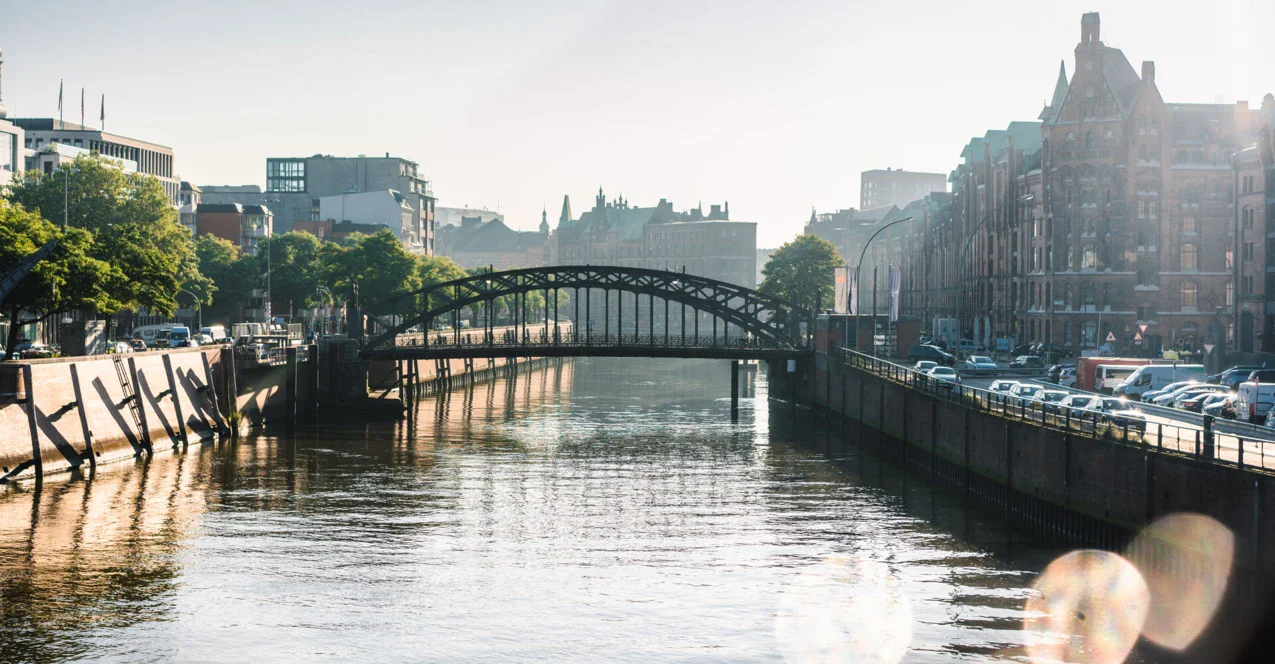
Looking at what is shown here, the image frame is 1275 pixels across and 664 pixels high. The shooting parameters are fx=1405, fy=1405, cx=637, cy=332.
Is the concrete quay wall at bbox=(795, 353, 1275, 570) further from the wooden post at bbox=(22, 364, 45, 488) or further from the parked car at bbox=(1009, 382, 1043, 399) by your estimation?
the wooden post at bbox=(22, 364, 45, 488)

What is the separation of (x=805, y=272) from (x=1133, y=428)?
345 feet

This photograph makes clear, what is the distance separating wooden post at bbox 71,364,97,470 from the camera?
59375 millimetres

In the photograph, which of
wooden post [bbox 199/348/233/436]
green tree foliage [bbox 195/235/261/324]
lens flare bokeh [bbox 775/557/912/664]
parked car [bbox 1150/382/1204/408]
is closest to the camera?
lens flare bokeh [bbox 775/557/912/664]

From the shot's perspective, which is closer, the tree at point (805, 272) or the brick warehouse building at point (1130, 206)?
the brick warehouse building at point (1130, 206)

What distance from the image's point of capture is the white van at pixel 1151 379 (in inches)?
2776

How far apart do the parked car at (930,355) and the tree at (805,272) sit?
35.8 meters

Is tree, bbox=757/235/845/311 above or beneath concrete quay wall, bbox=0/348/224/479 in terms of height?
above

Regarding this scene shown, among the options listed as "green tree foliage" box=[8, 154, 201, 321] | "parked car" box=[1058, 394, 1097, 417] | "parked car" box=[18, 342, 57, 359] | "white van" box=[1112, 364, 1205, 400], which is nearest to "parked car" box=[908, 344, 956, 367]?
"white van" box=[1112, 364, 1205, 400]

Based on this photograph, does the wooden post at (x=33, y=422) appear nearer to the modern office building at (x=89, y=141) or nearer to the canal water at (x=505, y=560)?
the canal water at (x=505, y=560)

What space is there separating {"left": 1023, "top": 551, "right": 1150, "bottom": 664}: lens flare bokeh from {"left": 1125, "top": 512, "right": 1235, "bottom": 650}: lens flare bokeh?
1.37 ft

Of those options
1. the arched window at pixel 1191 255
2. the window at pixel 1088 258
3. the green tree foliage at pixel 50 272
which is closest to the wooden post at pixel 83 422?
the green tree foliage at pixel 50 272

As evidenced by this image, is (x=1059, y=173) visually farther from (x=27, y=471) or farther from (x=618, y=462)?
(x=27, y=471)

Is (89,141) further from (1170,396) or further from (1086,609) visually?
(1086,609)

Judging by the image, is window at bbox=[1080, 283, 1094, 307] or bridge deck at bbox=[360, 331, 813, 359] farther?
window at bbox=[1080, 283, 1094, 307]
